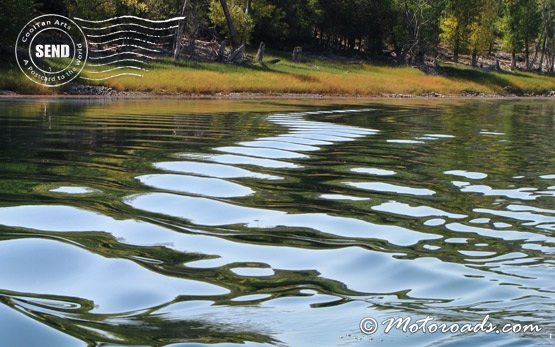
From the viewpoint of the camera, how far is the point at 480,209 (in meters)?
9.46

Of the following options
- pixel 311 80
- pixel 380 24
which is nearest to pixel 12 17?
pixel 311 80

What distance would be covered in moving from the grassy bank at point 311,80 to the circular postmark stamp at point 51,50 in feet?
3.88

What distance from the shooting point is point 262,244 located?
23.1 feet

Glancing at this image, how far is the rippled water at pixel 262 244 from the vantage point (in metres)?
4.75

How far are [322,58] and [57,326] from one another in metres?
68.5

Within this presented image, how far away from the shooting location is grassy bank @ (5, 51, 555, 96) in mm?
44688

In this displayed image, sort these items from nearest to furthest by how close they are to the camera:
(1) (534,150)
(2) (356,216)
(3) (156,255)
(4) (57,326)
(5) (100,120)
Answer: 1. (4) (57,326)
2. (3) (156,255)
3. (2) (356,216)
4. (1) (534,150)
5. (5) (100,120)

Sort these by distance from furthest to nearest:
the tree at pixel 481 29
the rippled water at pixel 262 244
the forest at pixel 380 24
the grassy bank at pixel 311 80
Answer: the tree at pixel 481 29, the forest at pixel 380 24, the grassy bank at pixel 311 80, the rippled water at pixel 262 244

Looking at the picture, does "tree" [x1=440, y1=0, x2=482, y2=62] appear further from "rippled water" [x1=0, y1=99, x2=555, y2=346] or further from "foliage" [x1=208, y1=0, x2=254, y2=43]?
"rippled water" [x1=0, y1=99, x2=555, y2=346]

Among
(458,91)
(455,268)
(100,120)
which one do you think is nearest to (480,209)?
(455,268)

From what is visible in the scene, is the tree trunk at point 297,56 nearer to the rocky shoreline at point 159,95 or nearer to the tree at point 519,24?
the rocky shoreline at point 159,95

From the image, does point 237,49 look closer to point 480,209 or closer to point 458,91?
point 458,91

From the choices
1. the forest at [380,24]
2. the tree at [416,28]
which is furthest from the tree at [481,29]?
the tree at [416,28]

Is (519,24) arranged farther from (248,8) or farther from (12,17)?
(12,17)
